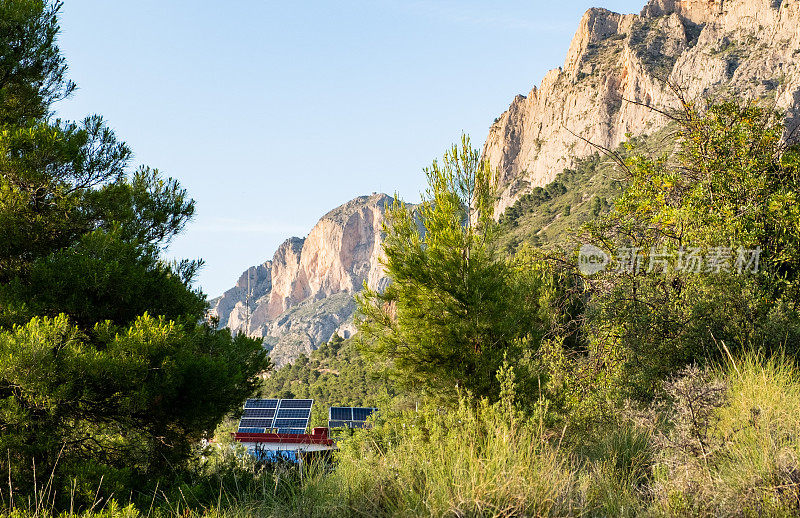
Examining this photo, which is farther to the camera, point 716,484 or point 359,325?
point 359,325

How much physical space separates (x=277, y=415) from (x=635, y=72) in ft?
236

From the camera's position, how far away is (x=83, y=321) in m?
5.84

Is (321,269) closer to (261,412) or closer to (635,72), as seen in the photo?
(635,72)

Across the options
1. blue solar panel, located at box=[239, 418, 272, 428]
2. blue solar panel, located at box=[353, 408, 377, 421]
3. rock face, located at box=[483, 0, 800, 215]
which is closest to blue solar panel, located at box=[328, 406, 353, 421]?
blue solar panel, located at box=[353, 408, 377, 421]

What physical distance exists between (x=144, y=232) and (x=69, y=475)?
326cm

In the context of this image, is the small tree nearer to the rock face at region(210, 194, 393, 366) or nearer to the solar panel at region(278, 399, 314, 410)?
the solar panel at region(278, 399, 314, 410)

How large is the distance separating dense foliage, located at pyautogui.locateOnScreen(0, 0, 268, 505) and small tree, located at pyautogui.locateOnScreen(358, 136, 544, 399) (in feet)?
9.70

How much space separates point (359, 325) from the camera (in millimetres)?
10297

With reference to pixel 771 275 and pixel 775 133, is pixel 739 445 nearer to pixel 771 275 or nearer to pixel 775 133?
pixel 771 275

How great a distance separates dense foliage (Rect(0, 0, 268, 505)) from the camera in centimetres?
471

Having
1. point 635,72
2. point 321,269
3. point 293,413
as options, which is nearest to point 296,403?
point 293,413

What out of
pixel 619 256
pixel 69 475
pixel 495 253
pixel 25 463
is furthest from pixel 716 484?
pixel 495 253

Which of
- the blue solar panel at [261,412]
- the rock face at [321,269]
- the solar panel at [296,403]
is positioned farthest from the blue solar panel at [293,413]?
the rock face at [321,269]
